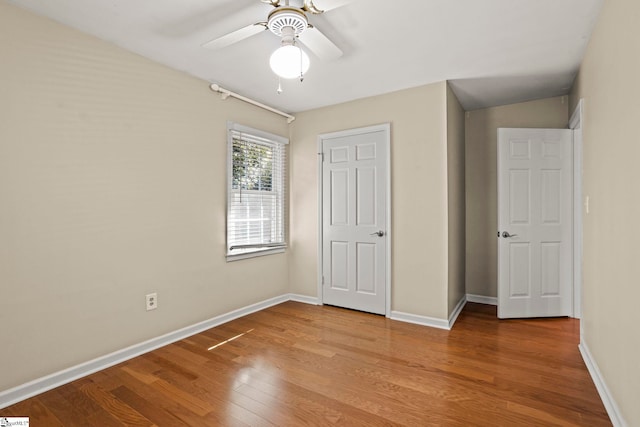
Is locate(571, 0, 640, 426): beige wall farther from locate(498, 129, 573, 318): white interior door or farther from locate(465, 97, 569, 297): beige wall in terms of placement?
locate(465, 97, 569, 297): beige wall

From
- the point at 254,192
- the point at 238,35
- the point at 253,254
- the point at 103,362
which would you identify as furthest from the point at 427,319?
the point at 238,35

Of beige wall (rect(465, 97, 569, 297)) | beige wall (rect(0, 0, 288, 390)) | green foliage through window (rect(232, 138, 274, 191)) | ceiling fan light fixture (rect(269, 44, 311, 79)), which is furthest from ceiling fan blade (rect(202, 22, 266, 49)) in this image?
beige wall (rect(465, 97, 569, 297))

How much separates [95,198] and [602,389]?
3.68 metres

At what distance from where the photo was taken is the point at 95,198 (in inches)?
95.4

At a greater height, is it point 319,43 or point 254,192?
point 319,43

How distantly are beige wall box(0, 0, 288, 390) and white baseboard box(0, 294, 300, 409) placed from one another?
0.17 feet

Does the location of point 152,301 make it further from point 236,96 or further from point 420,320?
point 420,320

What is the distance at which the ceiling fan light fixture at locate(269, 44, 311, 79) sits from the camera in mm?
1819

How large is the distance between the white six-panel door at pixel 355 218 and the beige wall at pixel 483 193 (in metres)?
1.44

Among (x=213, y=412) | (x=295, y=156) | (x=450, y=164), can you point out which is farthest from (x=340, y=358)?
(x=295, y=156)

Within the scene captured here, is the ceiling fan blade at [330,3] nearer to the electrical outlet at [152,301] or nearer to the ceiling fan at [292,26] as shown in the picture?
the ceiling fan at [292,26]

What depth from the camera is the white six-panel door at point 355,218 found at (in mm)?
3686

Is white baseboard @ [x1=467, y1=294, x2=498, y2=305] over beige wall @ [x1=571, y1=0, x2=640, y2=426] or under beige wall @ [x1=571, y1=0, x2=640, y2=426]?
under

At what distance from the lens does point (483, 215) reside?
425 centimetres
